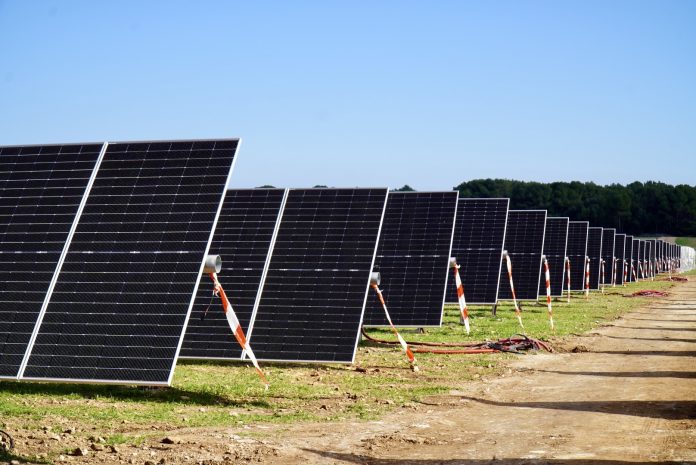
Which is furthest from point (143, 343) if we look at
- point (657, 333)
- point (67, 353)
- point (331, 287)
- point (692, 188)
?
point (692, 188)

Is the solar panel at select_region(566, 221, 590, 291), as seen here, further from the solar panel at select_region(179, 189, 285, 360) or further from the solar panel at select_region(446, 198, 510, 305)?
the solar panel at select_region(179, 189, 285, 360)

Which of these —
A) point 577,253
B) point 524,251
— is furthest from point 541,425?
point 577,253

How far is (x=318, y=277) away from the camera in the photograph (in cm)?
1636

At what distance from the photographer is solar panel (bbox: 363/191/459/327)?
20.9m

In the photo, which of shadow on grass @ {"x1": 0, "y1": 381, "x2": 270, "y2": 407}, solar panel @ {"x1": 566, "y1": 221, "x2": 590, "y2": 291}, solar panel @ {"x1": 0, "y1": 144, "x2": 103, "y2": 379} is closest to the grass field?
shadow on grass @ {"x1": 0, "y1": 381, "x2": 270, "y2": 407}

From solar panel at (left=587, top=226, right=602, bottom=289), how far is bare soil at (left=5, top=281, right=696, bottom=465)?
107ft

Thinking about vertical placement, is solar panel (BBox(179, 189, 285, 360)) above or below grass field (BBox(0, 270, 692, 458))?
above

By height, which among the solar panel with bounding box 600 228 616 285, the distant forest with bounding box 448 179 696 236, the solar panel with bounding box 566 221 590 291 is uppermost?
the distant forest with bounding box 448 179 696 236

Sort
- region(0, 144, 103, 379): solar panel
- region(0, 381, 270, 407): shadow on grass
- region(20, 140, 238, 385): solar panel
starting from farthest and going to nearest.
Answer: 1. region(0, 381, 270, 407): shadow on grass
2. region(0, 144, 103, 379): solar panel
3. region(20, 140, 238, 385): solar panel

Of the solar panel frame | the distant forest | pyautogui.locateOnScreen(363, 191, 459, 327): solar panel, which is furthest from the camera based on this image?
the distant forest

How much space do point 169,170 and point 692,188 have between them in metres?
145

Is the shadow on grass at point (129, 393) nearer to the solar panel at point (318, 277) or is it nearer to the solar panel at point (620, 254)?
the solar panel at point (318, 277)

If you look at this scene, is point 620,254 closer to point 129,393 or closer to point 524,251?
point 524,251

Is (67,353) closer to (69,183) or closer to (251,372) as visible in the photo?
(69,183)
